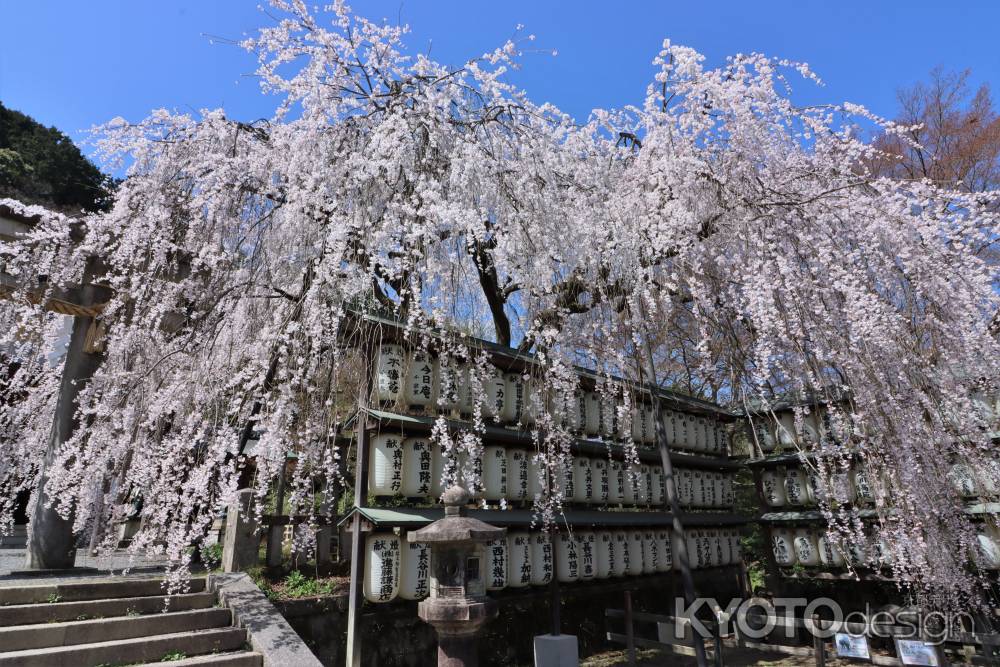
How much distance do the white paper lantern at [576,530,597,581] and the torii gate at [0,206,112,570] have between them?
7391 mm

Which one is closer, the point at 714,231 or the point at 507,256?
the point at 507,256

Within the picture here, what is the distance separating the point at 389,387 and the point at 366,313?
0.99m

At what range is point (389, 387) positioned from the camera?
6.62 m

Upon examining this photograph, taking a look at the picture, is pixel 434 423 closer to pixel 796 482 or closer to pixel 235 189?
pixel 235 189

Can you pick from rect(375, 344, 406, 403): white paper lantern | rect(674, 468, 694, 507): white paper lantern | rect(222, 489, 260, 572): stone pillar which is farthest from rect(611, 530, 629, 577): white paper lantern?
rect(222, 489, 260, 572): stone pillar

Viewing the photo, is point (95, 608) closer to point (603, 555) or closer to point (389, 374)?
point (389, 374)

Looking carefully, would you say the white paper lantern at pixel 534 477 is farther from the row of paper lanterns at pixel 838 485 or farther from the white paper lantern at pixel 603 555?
the row of paper lanterns at pixel 838 485

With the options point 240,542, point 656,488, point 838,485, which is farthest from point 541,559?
point 838,485

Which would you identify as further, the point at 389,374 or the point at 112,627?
the point at 389,374

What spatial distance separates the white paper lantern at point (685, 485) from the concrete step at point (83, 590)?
8.34 meters

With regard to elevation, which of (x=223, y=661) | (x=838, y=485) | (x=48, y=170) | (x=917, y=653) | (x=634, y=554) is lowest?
(x=917, y=653)

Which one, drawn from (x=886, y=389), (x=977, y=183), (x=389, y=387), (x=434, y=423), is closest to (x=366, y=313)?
(x=389, y=387)

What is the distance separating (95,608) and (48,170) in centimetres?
2533

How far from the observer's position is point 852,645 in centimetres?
636
